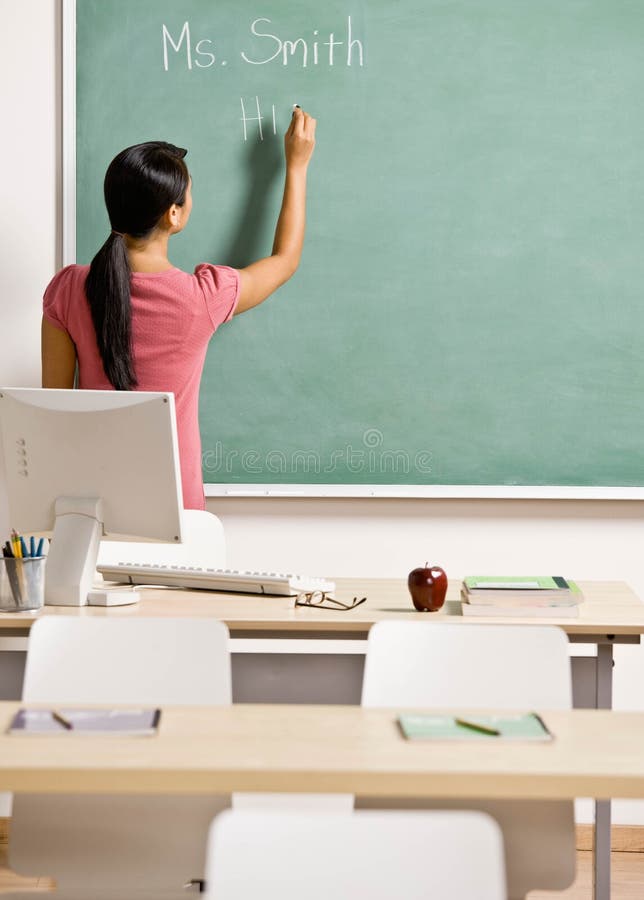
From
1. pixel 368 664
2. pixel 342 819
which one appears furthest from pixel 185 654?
pixel 342 819

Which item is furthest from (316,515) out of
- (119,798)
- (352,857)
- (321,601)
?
(352,857)

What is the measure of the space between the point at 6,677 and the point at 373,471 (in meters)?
1.36

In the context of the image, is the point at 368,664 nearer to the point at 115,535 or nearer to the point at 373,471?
the point at 115,535

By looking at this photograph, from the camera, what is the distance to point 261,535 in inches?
130

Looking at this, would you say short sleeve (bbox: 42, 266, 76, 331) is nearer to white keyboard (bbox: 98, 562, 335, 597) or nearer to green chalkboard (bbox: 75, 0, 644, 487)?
green chalkboard (bbox: 75, 0, 644, 487)

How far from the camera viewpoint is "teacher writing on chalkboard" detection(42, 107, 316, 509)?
2.86 meters

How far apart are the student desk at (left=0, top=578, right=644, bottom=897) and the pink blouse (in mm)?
741

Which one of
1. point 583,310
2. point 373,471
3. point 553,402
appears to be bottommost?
point 373,471

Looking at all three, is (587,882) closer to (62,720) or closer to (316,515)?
(316,515)

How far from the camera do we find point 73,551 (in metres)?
2.35

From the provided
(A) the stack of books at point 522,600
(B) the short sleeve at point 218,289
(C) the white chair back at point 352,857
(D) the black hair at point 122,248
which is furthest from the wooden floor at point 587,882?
(C) the white chair back at point 352,857

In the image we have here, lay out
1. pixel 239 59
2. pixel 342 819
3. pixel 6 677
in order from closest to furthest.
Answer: pixel 342 819, pixel 6 677, pixel 239 59

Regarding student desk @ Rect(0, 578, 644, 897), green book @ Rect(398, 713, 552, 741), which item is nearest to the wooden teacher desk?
student desk @ Rect(0, 578, 644, 897)

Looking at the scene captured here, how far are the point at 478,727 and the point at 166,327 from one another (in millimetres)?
1711
